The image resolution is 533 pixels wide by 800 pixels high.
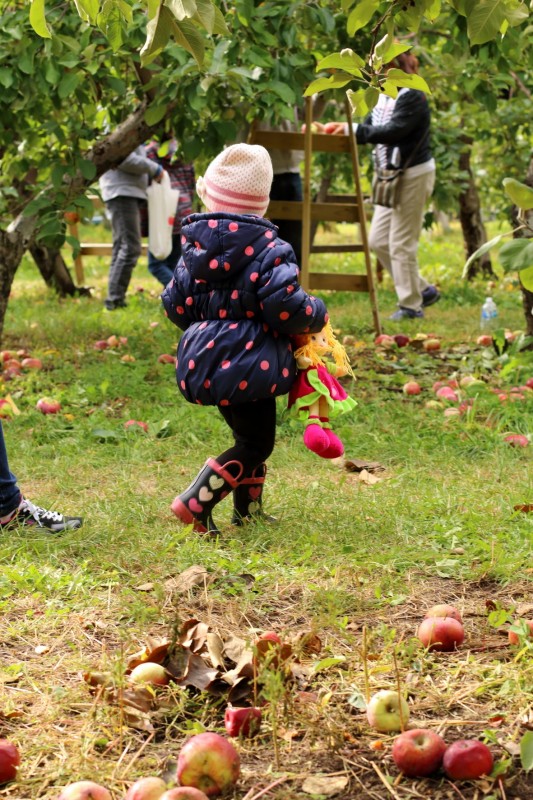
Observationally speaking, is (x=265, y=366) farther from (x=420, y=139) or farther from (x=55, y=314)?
(x=55, y=314)

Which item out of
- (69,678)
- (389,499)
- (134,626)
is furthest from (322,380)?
(69,678)

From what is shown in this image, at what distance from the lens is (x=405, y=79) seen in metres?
2.07

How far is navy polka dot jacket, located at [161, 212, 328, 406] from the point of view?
297 cm

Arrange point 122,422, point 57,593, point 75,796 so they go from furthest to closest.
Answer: point 122,422 < point 57,593 < point 75,796

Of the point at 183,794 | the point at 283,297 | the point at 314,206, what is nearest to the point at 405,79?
the point at 283,297

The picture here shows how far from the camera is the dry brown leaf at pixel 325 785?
1797mm

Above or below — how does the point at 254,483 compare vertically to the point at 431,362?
above

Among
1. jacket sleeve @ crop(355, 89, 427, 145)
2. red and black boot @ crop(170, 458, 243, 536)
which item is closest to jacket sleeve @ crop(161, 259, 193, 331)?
red and black boot @ crop(170, 458, 243, 536)

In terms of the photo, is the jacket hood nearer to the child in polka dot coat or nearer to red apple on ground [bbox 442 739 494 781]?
the child in polka dot coat

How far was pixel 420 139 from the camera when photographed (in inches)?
276

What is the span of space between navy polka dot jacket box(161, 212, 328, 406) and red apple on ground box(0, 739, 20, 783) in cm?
140

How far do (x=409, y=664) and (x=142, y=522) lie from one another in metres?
1.36

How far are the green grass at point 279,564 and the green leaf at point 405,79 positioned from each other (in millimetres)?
1175

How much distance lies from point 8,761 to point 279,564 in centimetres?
122
